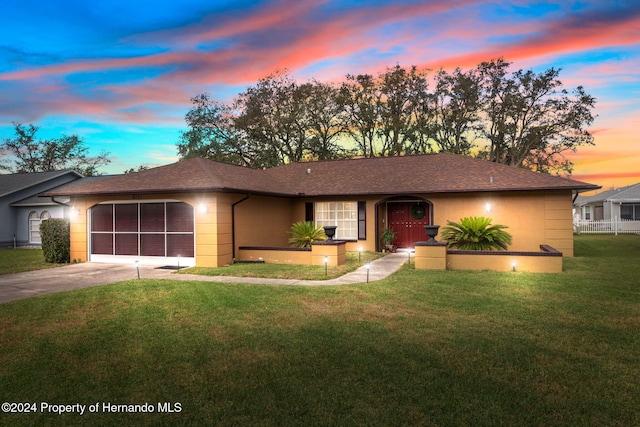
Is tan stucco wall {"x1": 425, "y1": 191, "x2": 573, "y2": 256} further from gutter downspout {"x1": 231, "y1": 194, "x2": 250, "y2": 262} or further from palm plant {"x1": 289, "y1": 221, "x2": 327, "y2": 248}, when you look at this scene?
gutter downspout {"x1": 231, "y1": 194, "x2": 250, "y2": 262}

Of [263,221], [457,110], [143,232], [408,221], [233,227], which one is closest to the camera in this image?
[233,227]

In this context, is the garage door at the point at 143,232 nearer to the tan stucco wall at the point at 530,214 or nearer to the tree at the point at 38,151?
the tan stucco wall at the point at 530,214

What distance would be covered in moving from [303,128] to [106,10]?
23.2 m

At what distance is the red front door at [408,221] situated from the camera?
17158 millimetres

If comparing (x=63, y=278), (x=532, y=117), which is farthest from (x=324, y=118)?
(x=63, y=278)

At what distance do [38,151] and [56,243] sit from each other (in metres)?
38.1

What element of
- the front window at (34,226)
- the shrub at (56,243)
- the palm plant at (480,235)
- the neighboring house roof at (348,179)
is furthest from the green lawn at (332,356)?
the front window at (34,226)

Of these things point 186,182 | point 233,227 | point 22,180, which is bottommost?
point 233,227

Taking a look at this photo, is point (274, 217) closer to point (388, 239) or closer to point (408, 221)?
point (388, 239)

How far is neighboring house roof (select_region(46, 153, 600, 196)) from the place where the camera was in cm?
1405

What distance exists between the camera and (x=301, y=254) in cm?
1340

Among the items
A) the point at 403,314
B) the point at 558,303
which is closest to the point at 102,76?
the point at 403,314

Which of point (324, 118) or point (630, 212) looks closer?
point (630, 212)

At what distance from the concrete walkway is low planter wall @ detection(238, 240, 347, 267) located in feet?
3.74
